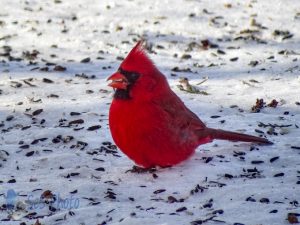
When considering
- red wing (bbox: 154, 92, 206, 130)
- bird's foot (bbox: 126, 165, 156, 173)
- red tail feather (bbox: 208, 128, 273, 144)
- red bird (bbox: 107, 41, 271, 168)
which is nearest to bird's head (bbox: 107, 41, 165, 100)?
red bird (bbox: 107, 41, 271, 168)

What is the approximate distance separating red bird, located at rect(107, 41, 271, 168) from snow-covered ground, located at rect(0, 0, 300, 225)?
163mm

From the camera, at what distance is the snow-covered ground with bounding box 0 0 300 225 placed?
3184 mm

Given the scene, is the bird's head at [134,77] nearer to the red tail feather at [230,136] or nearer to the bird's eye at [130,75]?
the bird's eye at [130,75]

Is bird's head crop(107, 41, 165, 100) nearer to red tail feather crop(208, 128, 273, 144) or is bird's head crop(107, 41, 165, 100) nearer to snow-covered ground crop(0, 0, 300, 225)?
snow-covered ground crop(0, 0, 300, 225)

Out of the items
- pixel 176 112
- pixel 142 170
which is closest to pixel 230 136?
pixel 176 112

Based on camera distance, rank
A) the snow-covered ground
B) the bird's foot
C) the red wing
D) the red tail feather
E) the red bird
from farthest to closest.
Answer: the red tail feather, the bird's foot, the red wing, the red bird, the snow-covered ground

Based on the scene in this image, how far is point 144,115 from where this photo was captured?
3457 mm

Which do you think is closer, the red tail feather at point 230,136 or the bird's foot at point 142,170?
the bird's foot at point 142,170

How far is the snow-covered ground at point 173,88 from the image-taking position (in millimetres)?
3184

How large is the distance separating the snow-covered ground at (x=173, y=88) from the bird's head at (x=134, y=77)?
1.62 ft

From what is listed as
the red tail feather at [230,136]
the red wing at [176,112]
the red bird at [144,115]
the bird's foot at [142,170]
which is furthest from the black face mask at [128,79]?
the red tail feather at [230,136]

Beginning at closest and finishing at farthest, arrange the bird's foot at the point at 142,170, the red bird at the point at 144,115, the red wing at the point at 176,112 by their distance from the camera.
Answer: the red bird at the point at 144,115, the red wing at the point at 176,112, the bird's foot at the point at 142,170

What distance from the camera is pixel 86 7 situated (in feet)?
24.6

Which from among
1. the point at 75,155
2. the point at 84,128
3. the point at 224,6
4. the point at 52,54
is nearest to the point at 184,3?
the point at 224,6
